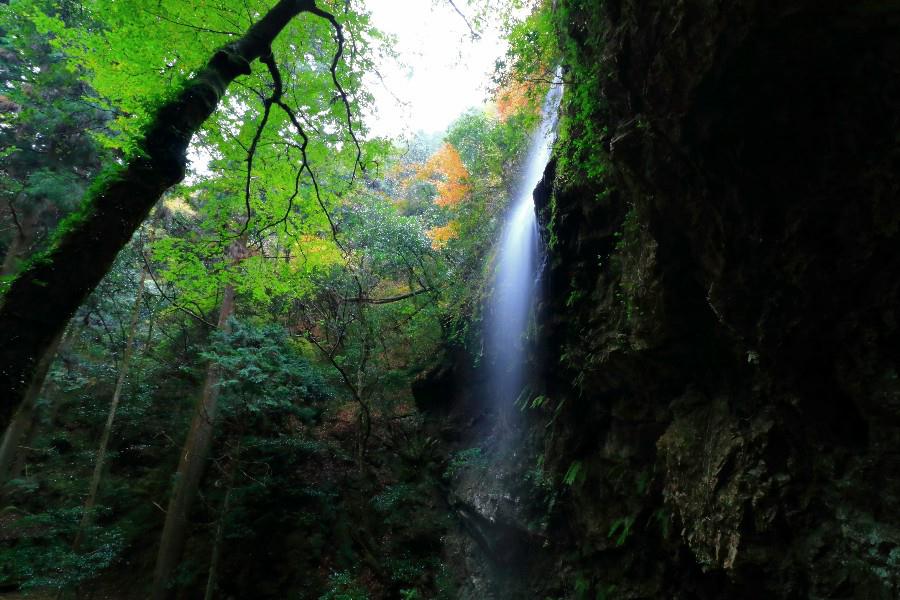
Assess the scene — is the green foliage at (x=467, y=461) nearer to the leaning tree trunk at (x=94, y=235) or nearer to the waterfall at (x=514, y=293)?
the waterfall at (x=514, y=293)

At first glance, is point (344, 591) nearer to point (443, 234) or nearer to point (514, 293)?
point (514, 293)

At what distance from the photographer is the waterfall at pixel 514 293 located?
8.36 metres

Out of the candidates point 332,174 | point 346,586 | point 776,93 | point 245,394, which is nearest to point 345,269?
point 245,394

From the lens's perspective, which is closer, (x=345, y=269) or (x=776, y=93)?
(x=776, y=93)

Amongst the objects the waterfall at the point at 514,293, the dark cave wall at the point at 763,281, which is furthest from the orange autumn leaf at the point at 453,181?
the dark cave wall at the point at 763,281

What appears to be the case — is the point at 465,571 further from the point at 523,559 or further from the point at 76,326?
the point at 76,326

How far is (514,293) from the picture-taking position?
8.78 m

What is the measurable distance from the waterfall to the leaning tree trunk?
19.9ft

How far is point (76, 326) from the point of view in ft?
41.1

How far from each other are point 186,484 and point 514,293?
27.1ft

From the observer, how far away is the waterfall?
27.4 feet

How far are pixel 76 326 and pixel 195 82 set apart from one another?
13946 mm

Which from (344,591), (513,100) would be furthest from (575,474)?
(513,100)

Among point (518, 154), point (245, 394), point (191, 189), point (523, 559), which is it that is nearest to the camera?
point (191, 189)
